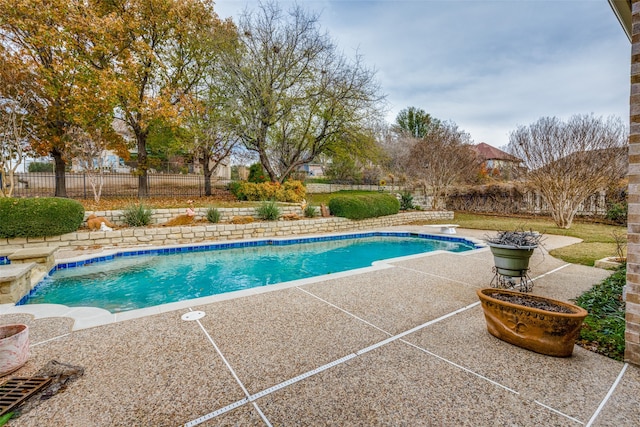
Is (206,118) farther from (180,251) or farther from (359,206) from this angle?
(359,206)

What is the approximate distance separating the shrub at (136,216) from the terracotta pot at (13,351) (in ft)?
21.8

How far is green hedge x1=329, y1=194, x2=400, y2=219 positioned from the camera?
11.4m

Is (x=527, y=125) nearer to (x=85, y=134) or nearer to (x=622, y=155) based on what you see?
(x=622, y=155)

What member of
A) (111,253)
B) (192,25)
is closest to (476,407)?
Answer: (111,253)

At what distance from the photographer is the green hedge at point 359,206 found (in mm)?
11359

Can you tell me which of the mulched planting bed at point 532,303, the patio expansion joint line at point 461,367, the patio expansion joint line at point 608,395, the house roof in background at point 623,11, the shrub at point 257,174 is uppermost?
the house roof in background at point 623,11

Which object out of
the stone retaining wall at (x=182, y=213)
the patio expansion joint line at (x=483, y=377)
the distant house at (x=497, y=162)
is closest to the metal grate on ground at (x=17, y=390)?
the patio expansion joint line at (x=483, y=377)

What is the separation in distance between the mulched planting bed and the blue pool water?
368 centimetres

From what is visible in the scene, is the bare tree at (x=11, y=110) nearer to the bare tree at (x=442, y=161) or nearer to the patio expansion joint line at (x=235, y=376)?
the patio expansion joint line at (x=235, y=376)

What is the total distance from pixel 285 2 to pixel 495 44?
8181 mm

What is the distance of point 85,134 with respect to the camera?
1146 centimetres

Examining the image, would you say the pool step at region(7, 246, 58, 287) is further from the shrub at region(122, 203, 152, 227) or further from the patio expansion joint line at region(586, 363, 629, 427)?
the patio expansion joint line at region(586, 363, 629, 427)

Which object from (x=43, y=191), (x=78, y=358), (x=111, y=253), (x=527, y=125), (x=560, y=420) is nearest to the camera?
(x=560, y=420)

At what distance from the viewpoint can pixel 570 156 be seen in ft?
33.7
